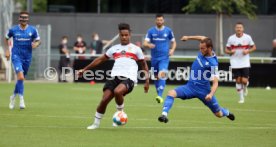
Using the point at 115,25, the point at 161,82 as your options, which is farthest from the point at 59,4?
the point at 161,82

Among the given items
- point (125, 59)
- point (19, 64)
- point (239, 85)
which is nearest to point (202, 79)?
point (125, 59)

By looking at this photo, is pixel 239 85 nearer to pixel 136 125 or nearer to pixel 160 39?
pixel 160 39

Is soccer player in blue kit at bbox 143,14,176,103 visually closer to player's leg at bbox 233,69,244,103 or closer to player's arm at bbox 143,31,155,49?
player's arm at bbox 143,31,155,49

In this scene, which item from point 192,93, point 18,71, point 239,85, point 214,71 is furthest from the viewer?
point 239,85

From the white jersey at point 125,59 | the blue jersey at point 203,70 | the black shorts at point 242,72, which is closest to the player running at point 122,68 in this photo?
the white jersey at point 125,59

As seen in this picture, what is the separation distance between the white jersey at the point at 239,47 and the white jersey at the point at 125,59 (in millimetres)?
Result: 9978

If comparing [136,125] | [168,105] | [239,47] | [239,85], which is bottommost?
[136,125]

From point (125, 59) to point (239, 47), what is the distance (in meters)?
10.4

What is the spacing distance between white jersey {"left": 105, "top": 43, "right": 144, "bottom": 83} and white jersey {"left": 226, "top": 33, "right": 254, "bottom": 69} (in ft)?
32.7

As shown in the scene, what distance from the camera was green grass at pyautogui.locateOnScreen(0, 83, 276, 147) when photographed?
13.8m

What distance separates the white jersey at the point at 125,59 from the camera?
15.9 m

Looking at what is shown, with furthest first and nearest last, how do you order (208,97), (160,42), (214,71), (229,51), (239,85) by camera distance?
(229,51) → (239,85) → (160,42) → (214,71) → (208,97)

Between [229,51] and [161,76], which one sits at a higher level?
[229,51]

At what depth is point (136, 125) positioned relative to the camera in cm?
1688
